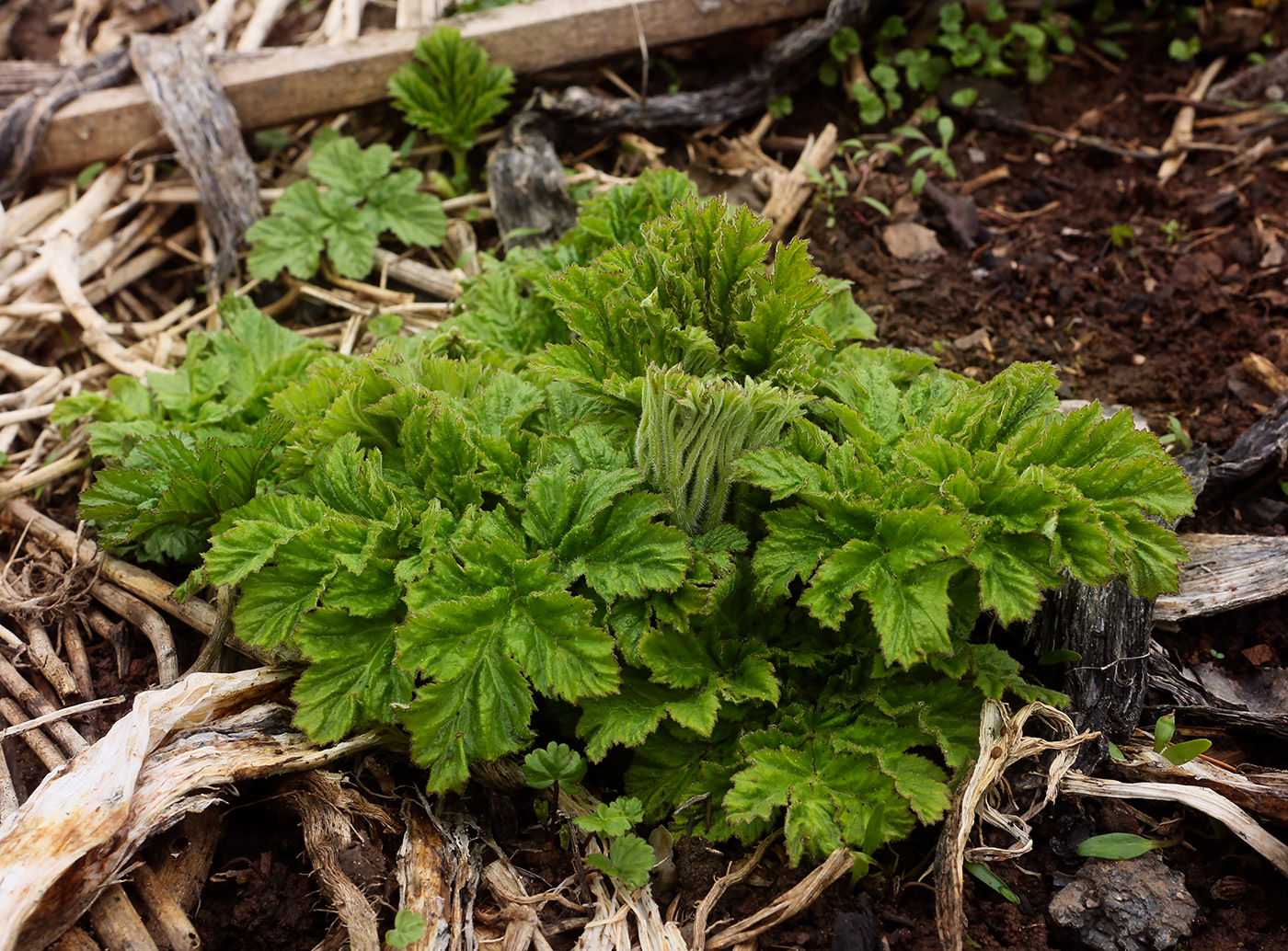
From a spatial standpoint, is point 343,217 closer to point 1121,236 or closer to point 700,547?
point 700,547

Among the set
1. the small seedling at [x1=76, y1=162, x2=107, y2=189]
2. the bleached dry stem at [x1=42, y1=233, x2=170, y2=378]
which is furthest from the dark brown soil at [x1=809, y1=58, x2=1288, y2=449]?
the small seedling at [x1=76, y1=162, x2=107, y2=189]

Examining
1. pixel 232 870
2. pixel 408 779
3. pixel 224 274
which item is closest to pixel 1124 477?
pixel 408 779

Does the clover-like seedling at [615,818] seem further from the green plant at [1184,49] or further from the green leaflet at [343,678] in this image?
the green plant at [1184,49]

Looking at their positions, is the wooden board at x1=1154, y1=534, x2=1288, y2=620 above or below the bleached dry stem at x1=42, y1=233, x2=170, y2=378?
below

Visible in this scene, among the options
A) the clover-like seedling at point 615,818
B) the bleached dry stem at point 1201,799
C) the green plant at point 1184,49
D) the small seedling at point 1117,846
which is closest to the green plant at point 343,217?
the clover-like seedling at point 615,818

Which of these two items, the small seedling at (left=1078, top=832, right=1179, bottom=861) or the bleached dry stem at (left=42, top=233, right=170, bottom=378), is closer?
the small seedling at (left=1078, top=832, right=1179, bottom=861)

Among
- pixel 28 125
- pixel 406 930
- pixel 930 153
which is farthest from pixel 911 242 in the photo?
pixel 28 125

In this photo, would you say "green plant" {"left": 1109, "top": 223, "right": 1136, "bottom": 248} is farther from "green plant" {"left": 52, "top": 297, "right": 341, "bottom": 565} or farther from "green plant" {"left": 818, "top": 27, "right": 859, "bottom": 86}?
"green plant" {"left": 52, "top": 297, "right": 341, "bottom": 565}
